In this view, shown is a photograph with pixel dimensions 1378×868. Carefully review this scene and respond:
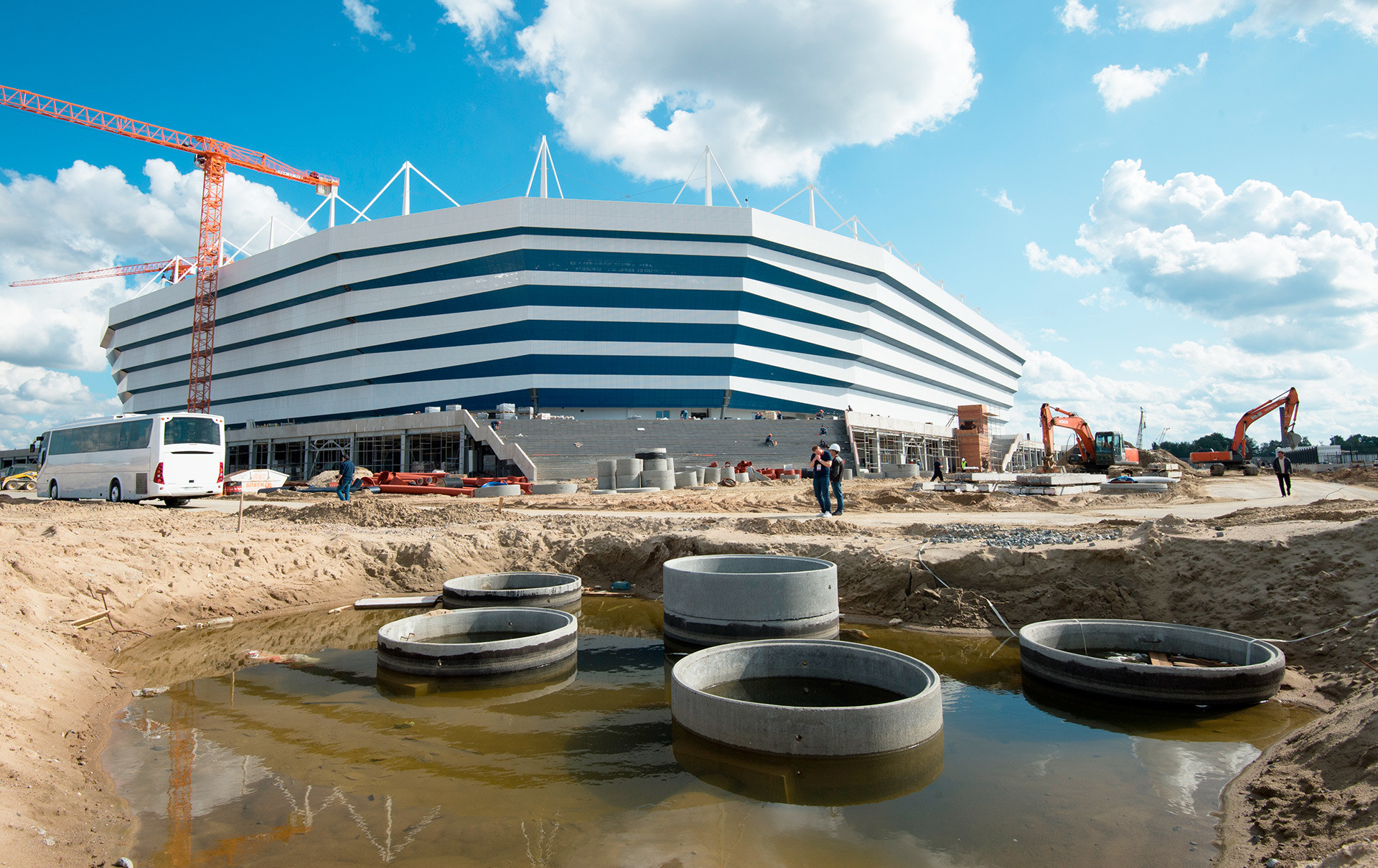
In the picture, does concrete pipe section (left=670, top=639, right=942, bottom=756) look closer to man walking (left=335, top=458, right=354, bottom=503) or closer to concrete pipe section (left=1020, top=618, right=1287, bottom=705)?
concrete pipe section (left=1020, top=618, right=1287, bottom=705)

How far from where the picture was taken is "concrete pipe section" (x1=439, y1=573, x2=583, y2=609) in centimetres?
987

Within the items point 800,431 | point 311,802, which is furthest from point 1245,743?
point 800,431

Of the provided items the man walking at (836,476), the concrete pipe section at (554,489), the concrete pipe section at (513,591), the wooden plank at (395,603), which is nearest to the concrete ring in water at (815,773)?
the concrete pipe section at (513,591)

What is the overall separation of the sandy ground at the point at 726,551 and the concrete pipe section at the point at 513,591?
1693 millimetres

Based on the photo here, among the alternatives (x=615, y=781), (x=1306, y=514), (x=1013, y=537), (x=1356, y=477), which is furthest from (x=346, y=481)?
(x=1356, y=477)

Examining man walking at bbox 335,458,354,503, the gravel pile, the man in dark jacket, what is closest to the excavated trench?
the gravel pile

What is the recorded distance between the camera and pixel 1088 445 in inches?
1336

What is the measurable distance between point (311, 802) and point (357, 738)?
1149 millimetres

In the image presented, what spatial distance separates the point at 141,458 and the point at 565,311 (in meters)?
33.0

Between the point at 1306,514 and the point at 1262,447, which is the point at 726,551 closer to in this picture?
the point at 1306,514

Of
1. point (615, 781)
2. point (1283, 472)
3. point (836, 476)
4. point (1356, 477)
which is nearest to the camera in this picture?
point (615, 781)

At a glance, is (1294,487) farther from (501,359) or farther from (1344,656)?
(501,359)

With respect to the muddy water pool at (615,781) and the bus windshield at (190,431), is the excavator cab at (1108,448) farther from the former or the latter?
the bus windshield at (190,431)

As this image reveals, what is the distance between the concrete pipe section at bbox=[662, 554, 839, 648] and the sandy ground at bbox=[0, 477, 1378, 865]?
198cm
